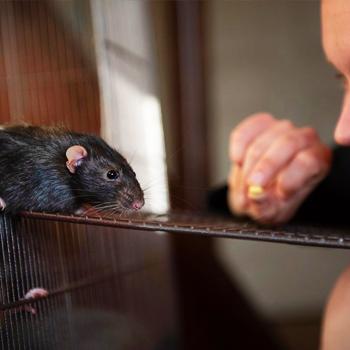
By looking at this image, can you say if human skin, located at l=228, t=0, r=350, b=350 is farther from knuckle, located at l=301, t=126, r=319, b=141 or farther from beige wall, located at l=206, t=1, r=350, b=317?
beige wall, located at l=206, t=1, r=350, b=317

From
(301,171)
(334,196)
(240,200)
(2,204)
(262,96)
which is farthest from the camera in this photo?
(262,96)

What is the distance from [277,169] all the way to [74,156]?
1.62ft

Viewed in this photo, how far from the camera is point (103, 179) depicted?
1.80 ft

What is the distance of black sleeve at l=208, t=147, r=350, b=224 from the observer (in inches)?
48.7

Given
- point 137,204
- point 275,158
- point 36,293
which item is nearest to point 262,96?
point 275,158

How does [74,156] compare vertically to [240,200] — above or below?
above

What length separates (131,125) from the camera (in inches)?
33.2

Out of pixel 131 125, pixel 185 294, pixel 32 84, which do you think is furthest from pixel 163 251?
pixel 32 84

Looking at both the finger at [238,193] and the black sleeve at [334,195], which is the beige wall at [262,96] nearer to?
the black sleeve at [334,195]

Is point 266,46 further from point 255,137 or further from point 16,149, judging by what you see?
point 16,149

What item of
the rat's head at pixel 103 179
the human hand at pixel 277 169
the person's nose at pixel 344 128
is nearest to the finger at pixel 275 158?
the human hand at pixel 277 169

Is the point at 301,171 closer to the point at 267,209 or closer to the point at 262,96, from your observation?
the point at 267,209

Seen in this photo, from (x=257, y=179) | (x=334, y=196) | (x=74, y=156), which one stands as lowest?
(x=334, y=196)

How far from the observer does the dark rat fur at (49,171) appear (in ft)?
1.65
